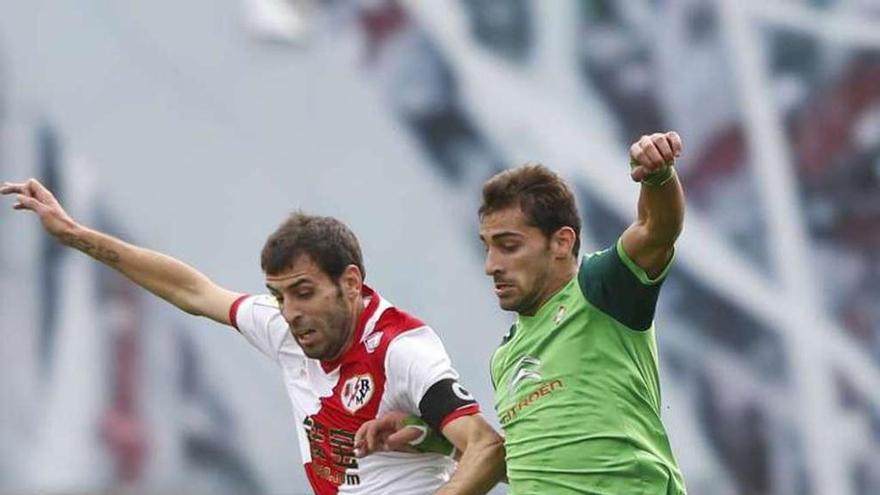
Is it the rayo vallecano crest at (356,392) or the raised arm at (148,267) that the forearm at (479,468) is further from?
the raised arm at (148,267)

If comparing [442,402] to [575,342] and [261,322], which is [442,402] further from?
[261,322]

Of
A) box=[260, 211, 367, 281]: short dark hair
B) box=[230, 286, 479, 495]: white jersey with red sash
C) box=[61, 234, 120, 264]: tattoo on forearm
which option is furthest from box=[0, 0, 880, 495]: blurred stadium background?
box=[260, 211, 367, 281]: short dark hair

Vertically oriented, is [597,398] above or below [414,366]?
below

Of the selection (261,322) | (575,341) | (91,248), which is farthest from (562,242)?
(91,248)

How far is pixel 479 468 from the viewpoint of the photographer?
7.57 m

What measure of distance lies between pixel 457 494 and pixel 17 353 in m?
12.7

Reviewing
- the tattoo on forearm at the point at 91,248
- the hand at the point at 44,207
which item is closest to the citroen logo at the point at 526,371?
the tattoo on forearm at the point at 91,248

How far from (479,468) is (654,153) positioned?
1574 millimetres

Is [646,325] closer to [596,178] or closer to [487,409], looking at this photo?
[487,409]

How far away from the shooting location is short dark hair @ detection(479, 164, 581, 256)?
290 inches

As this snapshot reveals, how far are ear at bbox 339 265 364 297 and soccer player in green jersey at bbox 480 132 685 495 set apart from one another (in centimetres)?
84

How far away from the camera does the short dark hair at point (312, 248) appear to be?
8047 mm

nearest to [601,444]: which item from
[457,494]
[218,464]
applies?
[457,494]

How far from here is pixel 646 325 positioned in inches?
282
